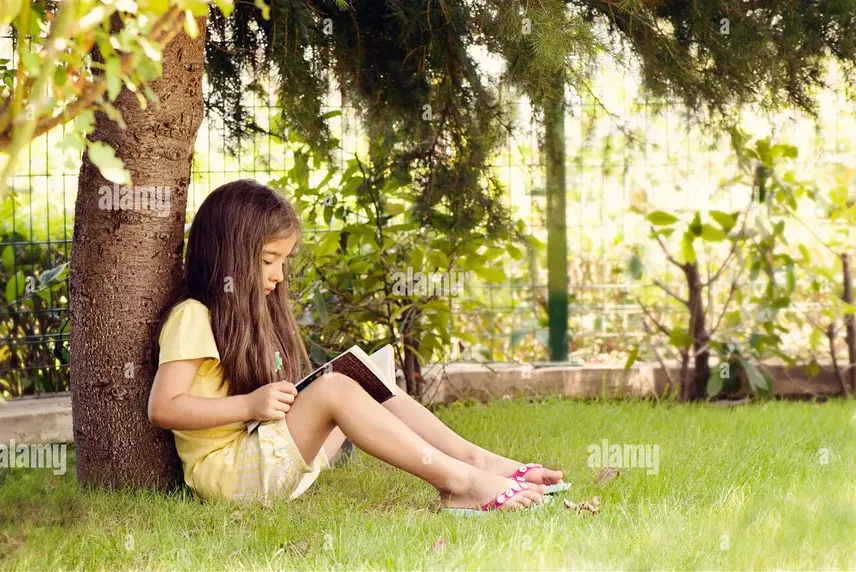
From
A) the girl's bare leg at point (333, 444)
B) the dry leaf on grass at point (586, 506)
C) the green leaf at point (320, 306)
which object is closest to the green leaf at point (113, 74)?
the dry leaf on grass at point (586, 506)

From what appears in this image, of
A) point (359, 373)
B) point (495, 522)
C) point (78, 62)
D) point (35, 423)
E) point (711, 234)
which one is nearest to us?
point (78, 62)

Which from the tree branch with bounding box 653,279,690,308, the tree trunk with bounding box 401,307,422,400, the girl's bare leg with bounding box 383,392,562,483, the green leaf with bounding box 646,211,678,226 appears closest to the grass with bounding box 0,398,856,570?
the girl's bare leg with bounding box 383,392,562,483

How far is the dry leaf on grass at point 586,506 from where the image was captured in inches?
116

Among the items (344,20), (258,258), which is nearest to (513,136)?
(344,20)

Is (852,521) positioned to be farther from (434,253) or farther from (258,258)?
(434,253)

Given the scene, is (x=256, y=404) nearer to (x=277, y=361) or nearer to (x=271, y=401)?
(x=271, y=401)

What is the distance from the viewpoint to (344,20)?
12.6 feet

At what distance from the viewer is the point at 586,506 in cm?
298

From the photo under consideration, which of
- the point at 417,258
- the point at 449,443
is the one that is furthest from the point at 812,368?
the point at 449,443

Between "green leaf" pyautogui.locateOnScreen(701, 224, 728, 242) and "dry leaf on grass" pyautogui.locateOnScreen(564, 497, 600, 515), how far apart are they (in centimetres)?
248

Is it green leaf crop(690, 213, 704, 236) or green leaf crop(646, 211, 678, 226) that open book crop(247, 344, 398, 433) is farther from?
green leaf crop(690, 213, 704, 236)

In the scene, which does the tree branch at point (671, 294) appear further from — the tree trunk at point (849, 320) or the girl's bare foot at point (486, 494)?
the girl's bare foot at point (486, 494)

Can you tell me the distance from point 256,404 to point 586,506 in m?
1.03

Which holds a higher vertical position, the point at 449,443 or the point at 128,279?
the point at 128,279
